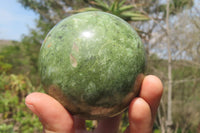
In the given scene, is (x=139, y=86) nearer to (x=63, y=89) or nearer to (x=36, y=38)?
(x=63, y=89)

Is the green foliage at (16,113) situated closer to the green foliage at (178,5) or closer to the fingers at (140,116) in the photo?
the fingers at (140,116)

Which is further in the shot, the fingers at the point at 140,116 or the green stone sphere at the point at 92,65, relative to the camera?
the fingers at the point at 140,116

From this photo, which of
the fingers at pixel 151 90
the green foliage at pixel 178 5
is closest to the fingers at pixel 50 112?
the fingers at pixel 151 90

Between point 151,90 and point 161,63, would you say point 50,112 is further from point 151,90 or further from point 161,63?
point 161,63

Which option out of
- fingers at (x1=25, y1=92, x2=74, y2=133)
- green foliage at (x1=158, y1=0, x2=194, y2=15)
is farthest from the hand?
green foliage at (x1=158, y1=0, x2=194, y2=15)

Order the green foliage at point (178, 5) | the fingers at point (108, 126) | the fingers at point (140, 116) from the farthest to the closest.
→ 1. the green foliage at point (178, 5)
2. the fingers at point (108, 126)
3. the fingers at point (140, 116)

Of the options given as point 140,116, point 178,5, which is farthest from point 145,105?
point 178,5

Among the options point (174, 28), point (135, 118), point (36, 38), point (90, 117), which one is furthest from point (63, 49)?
point (36, 38)
